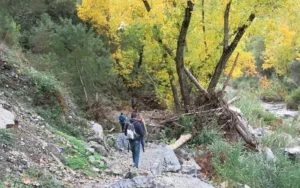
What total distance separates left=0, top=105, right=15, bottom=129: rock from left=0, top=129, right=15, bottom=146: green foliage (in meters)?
0.19

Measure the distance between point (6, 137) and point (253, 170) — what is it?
5534mm

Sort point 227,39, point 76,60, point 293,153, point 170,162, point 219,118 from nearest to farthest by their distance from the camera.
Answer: point 170,162
point 293,153
point 219,118
point 227,39
point 76,60

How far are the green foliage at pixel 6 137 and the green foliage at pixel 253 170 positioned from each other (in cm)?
499

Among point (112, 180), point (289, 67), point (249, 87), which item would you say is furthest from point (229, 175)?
point (249, 87)

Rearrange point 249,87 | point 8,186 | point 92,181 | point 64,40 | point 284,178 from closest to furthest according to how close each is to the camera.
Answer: point 8,186
point 92,181
point 284,178
point 64,40
point 249,87

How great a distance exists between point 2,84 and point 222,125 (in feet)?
23.2

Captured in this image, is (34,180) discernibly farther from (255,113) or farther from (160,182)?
(255,113)

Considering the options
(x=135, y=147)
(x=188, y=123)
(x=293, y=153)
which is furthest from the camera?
(x=188, y=123)

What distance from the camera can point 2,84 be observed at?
11.3 m

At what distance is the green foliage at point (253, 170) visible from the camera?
910 centimetres

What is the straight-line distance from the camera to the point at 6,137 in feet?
26.5

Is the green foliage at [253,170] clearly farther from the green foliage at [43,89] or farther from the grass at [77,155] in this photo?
the green foliage at [43,89]

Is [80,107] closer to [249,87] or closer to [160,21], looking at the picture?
[160,21]

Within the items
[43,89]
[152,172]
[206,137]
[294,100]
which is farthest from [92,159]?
[294,100]
